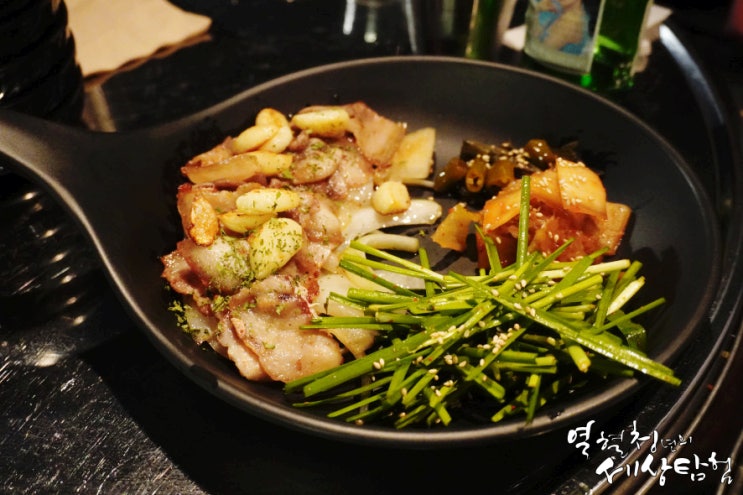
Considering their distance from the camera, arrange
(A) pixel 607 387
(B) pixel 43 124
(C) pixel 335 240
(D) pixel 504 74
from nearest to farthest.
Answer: (A) pixel 607 387 < (B) pixel 43 124 < (C) pixel 335 240 < (D) pixel 504 74

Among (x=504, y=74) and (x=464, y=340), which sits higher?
(x=504, y=74)

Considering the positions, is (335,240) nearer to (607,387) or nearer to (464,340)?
(464,340)

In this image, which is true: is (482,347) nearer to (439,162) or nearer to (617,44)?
(439,162)

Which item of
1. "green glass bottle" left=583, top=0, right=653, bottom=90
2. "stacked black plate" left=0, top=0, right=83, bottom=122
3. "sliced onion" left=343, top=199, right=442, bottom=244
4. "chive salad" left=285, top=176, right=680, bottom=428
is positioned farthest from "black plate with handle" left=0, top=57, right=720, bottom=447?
"green glass bottle" left=583, top=0, right=653, bottom=90

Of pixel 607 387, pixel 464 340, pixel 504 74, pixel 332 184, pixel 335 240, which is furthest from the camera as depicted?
pixel 504 74

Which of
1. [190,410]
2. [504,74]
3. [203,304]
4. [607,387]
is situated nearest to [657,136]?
[504,74]
